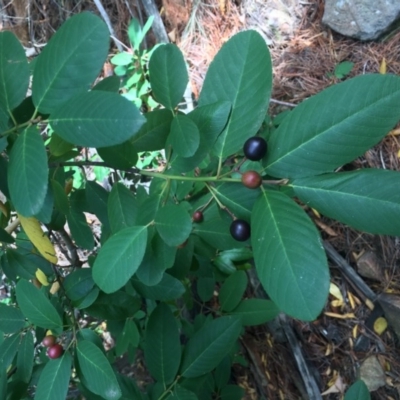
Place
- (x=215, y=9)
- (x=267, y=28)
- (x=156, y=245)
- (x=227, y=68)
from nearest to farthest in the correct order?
(x=227, y=68) < (x=156, y=245) < (x=267, y=28) < (x=215, y=9)

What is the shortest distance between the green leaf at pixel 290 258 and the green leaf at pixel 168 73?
339mm

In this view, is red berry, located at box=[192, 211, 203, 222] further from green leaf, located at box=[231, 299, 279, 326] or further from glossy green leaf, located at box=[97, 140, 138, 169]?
green leaf, located at box=[231, 299, 279, 326]

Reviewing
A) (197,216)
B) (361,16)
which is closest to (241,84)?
(197,216)

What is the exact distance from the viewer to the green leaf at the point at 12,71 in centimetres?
81

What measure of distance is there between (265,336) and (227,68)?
164cm

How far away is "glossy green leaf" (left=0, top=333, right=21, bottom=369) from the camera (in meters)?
1.25

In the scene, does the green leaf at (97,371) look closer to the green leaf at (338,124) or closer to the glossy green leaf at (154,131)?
the glossy green leaf at (154,131)

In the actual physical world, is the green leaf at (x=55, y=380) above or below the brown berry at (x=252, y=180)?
below

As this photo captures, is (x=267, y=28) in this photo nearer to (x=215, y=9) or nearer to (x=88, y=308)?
(x=215, y=9)

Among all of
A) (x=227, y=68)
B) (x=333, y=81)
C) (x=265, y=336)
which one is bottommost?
(x=265, y=336)

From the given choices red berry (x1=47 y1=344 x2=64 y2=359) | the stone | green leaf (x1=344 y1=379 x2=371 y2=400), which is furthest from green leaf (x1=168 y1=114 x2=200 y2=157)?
the stone

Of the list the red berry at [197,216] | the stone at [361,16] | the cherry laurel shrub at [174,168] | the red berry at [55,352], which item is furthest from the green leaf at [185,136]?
the stone at [361,16]

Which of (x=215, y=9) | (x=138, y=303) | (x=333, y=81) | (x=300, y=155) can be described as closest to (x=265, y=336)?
(x=138, y=303)

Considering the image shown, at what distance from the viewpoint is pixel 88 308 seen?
48.6 inches
